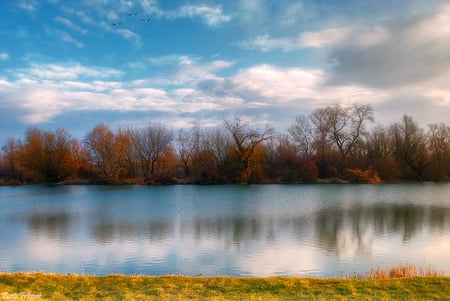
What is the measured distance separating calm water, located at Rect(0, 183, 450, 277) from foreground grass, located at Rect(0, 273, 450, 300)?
2.10 meters

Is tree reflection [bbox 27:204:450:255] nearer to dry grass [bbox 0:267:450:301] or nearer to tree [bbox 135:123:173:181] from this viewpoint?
dry grass [bbox 0:267:450:301]

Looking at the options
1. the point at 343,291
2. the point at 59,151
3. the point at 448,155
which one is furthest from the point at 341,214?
the point at 59,151

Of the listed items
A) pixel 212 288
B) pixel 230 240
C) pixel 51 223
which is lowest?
pixel 51 223

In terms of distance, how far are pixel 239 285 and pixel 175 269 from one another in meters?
3.38

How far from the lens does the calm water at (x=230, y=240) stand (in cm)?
1016

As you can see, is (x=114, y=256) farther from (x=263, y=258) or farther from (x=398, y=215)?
(x=398, y=215)

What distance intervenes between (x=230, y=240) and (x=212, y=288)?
6664 millimetres

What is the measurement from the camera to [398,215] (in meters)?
18.9

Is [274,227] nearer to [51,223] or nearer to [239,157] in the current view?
[51,223]

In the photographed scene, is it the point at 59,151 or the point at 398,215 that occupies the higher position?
the point at 59,151

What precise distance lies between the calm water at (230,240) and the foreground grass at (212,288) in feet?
6.89

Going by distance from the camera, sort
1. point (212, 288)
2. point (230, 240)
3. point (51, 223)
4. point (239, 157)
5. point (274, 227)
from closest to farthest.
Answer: point (212, 288), point (230, 240), point (274, 227), point (51, 223), point (239, 157)

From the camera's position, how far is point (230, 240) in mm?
13375

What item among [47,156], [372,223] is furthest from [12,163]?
[372,223]
